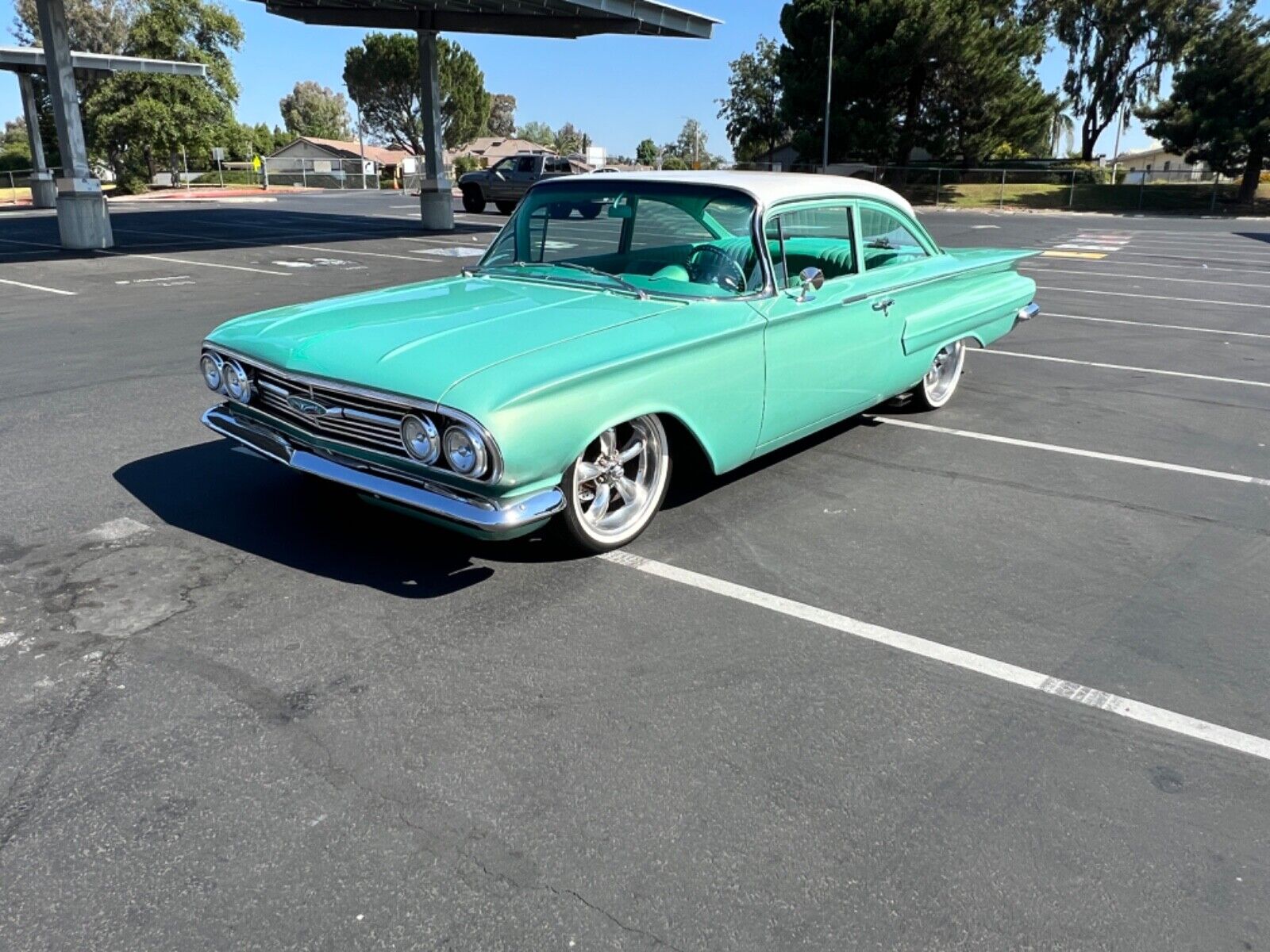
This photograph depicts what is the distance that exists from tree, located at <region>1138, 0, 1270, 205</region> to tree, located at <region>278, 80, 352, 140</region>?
103 metres

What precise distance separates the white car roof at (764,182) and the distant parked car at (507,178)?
2351 cm

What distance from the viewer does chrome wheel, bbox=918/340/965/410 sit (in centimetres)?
654

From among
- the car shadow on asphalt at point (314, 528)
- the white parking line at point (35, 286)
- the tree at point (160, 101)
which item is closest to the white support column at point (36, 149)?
the tree at point (160, 101)

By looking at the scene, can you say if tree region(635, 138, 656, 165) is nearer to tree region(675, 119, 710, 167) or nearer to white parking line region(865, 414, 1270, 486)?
tree region(675, 119, 710, 167)

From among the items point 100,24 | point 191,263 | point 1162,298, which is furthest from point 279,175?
point 1162,298

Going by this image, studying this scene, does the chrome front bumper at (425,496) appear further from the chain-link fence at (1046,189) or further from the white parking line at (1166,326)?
the chain-link fence at (1046,189)

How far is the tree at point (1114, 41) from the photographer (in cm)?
5178

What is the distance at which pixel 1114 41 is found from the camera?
54.3 m

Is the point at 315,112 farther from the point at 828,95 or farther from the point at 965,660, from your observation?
the point at 965,660

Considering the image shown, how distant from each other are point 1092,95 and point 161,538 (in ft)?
208

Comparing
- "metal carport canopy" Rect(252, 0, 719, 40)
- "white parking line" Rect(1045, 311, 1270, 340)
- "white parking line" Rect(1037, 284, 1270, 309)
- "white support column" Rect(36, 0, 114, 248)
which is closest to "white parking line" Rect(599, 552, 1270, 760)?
"white parking line" Rect(1045, 311, 1270, 340)

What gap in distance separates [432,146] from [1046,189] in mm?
33415

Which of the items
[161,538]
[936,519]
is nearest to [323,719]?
[161,538]

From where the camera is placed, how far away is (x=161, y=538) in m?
4.24
